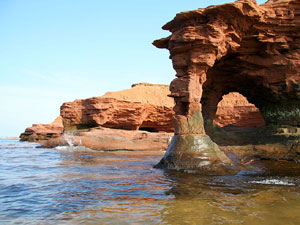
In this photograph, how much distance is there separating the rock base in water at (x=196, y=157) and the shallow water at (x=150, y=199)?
1.77 ft

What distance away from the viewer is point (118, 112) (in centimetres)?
1936

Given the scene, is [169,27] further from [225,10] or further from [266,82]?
[266,82]

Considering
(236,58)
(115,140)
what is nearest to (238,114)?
(115,140)

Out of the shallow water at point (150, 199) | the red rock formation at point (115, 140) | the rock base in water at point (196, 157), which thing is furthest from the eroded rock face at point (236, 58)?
the red rock formation at point (115, 140)

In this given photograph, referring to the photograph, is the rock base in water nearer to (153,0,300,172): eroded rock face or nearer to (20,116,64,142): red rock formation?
(153,0,300,172): eroded rock face

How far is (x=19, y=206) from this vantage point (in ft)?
12.6

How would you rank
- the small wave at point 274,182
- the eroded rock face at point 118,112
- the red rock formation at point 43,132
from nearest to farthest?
the small wave at point 274,182 < the eroded rock face at point 118,112 < the red rock formation at point 43,132

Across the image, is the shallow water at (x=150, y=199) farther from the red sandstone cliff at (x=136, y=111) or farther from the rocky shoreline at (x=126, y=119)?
the red sandstone cliff at (x=136, y=111)

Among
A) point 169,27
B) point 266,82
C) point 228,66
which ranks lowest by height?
point 266,82

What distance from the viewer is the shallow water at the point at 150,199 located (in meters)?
3.31

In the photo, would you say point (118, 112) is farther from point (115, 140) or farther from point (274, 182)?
point (274, 182)

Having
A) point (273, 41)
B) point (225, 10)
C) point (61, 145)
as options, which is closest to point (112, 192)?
point (225, 10)

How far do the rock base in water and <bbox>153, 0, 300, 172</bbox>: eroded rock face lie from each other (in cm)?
8

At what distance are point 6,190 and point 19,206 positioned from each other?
120 cm
